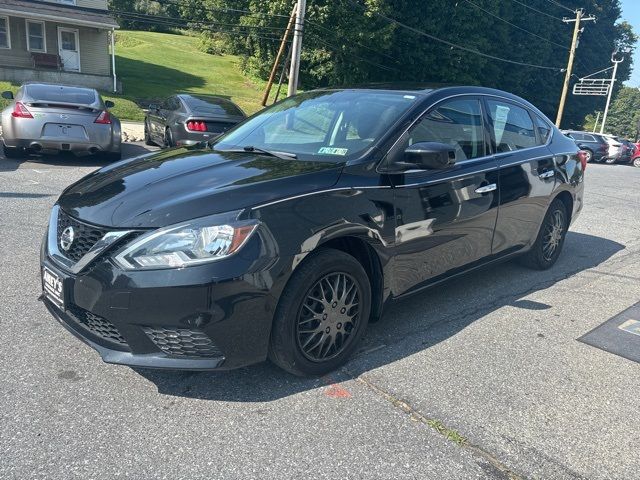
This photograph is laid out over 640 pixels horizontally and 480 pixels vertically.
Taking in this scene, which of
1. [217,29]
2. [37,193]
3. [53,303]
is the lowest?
[37,193]

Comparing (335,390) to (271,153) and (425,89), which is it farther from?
(425,89)

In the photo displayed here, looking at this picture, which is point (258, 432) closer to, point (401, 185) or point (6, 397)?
point (6, 397)

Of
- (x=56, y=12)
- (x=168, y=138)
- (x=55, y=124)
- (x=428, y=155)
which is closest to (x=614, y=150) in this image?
(x=168, y=138)

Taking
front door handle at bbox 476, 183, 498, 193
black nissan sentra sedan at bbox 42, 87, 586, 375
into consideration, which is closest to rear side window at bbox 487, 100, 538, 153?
black nissan sentra sedan at bbox 42, 87, 586, 375

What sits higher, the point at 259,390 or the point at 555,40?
the point at 555,40

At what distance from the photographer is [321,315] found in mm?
3076

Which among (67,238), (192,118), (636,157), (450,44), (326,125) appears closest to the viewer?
(67,238)

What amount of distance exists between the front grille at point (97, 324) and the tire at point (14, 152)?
315 inches

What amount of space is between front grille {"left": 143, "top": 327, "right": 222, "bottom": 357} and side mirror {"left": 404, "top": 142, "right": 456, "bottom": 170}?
5.46 feet

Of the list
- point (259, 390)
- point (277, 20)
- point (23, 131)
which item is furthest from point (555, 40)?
point (259, 390)

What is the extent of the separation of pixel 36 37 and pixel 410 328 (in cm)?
2964

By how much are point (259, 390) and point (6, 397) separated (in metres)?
1.28

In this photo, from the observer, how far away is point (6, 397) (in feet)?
9.02

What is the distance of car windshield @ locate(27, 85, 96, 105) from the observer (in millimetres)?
9509
